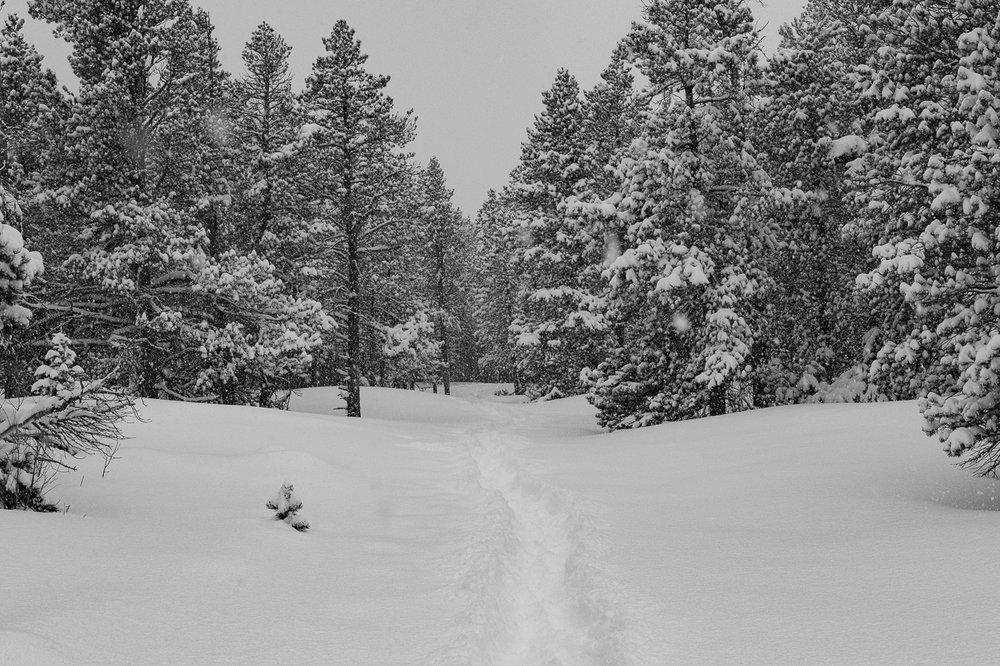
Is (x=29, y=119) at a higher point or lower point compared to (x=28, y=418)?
higher

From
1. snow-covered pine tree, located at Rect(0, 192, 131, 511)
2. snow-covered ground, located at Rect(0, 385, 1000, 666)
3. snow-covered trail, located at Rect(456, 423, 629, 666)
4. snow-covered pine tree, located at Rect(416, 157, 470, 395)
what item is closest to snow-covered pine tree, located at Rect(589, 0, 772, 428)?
snow-covered ground, located at Rect(0, 385, 1000, 666)

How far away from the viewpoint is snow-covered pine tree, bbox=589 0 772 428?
54.7 feet

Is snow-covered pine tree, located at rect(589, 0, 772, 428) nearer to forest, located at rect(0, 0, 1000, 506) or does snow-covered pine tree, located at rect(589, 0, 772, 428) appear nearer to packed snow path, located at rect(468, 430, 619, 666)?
forest, located at rect(0, 0, 1000, 506)

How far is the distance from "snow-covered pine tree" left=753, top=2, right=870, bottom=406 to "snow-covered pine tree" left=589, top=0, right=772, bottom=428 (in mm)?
1813

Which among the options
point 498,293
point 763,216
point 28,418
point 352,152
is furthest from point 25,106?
point 498,293

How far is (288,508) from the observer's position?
24.1 ft

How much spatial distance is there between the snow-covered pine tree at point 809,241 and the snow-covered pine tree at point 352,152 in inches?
496

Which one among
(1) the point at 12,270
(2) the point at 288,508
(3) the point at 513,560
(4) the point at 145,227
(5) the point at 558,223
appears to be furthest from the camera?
(5) the point at 558,223

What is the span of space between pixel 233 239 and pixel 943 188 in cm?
2228

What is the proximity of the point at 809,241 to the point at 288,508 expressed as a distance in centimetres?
1764

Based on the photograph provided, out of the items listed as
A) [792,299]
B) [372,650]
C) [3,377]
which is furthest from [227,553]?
[792,299]

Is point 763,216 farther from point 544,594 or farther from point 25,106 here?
point 25,106

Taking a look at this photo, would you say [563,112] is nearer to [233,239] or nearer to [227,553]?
[233,239]

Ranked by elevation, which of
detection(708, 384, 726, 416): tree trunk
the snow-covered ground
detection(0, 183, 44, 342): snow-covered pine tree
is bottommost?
the snow-covered ground
